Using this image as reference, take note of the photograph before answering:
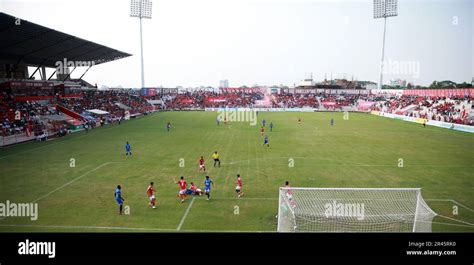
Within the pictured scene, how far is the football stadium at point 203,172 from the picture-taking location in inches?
492

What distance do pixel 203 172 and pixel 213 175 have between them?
37.5 inches

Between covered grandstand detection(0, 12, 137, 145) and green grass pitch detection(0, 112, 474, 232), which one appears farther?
covered grandstand detection(0, 12, 137, 145)

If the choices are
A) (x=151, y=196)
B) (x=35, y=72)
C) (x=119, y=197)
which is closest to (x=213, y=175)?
(x=151, y=196)

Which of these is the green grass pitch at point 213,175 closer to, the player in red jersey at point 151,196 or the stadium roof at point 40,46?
the player in red jersey at point 151,196

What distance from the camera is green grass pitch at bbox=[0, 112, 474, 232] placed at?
1291 centimetres

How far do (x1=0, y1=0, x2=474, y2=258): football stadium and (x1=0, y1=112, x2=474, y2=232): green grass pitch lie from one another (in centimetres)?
8

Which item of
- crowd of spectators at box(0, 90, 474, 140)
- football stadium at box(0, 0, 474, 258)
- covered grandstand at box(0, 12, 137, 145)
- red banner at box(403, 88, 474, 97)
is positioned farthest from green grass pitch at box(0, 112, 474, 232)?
red banner at box(403, 88, 474, 97)

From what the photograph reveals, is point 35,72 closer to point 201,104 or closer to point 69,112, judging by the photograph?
point 69,112

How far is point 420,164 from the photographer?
23234mm

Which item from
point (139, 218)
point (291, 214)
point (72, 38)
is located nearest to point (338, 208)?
point (291, 214)

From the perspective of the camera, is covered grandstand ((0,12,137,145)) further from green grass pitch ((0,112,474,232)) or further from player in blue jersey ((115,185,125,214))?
player in blue jersey ((115,185,125,214))

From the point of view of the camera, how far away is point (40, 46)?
4206 cm
